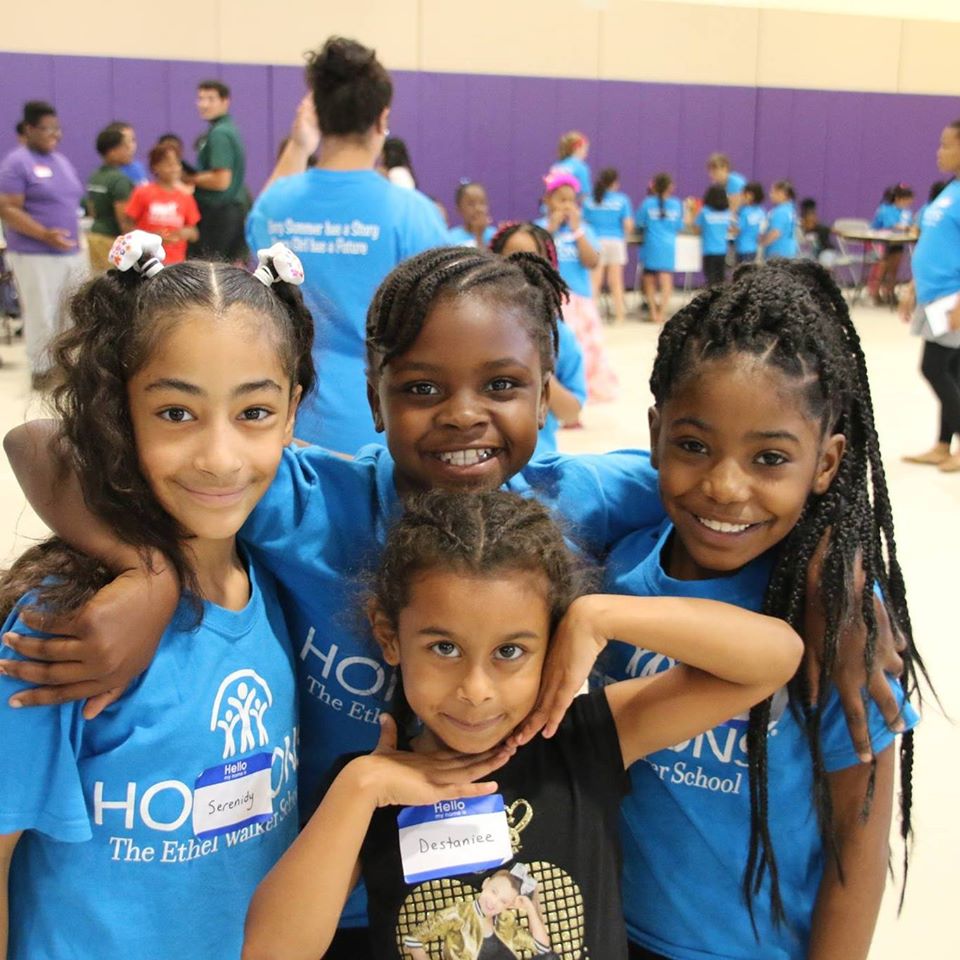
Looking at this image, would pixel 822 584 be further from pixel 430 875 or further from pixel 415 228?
pixel 415 228

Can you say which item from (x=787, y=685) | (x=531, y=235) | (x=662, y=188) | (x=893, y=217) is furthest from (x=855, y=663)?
(x=893, y=217)

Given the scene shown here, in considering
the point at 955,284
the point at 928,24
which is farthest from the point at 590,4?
the point at 955,284

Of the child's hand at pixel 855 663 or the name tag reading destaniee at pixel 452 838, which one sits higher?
the child's hand at pixel 855 663

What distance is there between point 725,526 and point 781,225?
38.3 feet

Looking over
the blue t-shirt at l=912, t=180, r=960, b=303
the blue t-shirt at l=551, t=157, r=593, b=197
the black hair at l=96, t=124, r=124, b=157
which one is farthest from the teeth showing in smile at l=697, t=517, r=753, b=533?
the blue t-shirt at l=551, t=157, r=593, b=197

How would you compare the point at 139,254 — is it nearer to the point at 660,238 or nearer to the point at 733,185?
the point at 660,238

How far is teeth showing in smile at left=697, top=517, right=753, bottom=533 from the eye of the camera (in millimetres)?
1437

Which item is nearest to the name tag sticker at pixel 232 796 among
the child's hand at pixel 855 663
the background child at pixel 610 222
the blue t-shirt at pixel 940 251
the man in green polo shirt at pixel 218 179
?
the child's hand at pixel 855 663

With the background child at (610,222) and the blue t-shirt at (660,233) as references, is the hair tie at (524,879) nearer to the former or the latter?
the background child at (610,222)

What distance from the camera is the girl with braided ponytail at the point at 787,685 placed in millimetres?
1419

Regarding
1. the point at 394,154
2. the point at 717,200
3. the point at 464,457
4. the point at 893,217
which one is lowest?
the point at 464,457

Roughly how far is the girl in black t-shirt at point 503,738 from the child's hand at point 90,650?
0.92 feet

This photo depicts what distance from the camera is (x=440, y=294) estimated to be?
5.27ft

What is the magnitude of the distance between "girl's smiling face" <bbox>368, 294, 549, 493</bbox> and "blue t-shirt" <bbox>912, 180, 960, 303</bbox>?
4.84 metres
